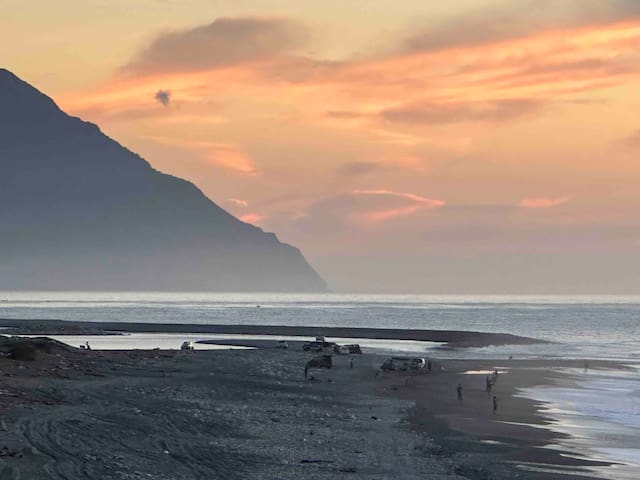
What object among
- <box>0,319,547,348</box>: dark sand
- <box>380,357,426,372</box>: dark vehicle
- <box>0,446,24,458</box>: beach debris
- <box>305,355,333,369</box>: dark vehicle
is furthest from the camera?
<box>0,319,547,348</box>: dark sand

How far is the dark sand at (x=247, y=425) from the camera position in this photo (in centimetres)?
3628

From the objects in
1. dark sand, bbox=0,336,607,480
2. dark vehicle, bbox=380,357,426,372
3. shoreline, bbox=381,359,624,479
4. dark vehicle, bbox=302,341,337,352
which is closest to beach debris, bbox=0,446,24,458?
dark sand, bbox=0,336,607,480

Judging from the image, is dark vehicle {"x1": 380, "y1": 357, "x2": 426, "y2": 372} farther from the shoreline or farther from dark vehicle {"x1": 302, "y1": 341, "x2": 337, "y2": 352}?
dark vehicle {"x1": 302, "y1": 341, "x2": 337, "y2": 352}

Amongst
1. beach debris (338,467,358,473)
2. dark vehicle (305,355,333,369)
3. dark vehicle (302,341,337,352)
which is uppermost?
dark vehicle (302,341,337,352)

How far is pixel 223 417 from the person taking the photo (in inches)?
1944

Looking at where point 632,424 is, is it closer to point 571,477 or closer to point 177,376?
point 571,477

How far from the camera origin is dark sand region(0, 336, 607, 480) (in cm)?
3628

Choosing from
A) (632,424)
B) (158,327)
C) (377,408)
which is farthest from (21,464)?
(158,327)

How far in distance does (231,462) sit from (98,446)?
4657 mm

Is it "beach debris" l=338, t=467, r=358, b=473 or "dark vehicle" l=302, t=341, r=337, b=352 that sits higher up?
"dark vehicle" l=302, t=341, r=337, b=352

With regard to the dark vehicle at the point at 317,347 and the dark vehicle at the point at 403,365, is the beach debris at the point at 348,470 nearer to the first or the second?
the dark vehicle at the point at 403,365

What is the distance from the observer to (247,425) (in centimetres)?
4781

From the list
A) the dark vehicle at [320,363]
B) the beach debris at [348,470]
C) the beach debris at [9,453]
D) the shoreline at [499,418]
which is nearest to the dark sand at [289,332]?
the dark vehicle at [320,363]

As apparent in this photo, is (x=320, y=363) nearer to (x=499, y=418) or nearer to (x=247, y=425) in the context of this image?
(x=499, y=418)
